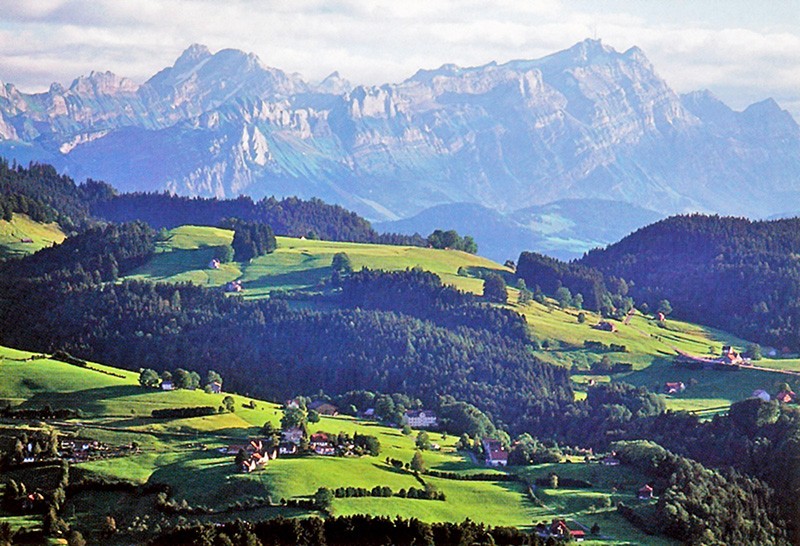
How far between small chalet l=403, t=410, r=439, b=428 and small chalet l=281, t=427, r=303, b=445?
1960cm

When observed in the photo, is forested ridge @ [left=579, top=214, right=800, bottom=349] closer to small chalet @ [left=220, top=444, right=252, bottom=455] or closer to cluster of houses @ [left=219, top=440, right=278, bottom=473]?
cluster of houses @ [left=219, top=440, right=278, bottom=473]

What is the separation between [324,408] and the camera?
120438mm

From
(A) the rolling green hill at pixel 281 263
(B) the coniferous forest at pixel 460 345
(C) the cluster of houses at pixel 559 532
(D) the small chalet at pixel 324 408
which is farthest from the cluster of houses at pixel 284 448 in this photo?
(A) the rolling green hill at pixel 281 263

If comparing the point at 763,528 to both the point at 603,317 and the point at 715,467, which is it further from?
the point at 603,317

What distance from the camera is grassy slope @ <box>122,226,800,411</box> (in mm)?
131250

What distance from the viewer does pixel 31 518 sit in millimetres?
77625

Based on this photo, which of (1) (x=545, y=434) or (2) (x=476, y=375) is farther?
(2) (x=476, y=375)

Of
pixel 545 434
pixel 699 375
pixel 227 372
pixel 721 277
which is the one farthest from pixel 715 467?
pixel 721 277

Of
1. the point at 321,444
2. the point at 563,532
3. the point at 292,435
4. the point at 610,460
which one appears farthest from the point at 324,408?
the point at 563,532

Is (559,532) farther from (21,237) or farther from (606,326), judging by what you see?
(21,237)

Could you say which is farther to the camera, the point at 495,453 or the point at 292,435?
the point at 495,453

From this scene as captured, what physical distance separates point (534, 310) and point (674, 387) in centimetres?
3353

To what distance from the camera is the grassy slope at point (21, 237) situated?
17950 centimetres

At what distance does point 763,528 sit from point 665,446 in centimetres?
2046
